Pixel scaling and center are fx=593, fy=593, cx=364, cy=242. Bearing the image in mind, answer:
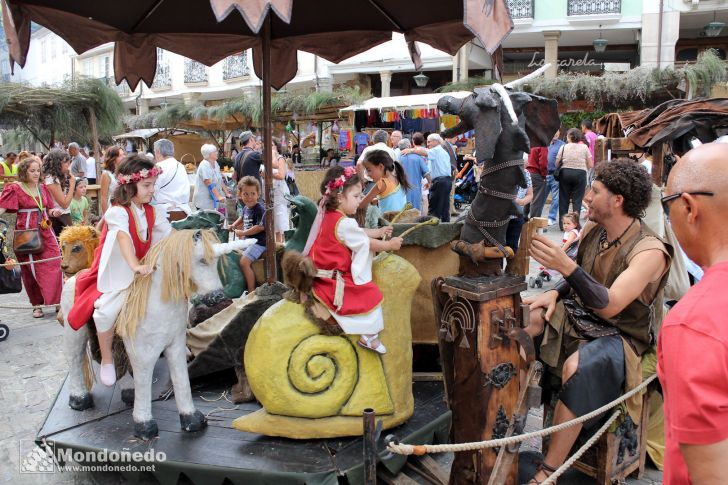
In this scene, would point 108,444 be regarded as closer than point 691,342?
No

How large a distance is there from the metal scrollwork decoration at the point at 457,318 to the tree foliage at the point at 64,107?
548 inches

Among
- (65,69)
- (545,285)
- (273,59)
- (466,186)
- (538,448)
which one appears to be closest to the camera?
(538,448)

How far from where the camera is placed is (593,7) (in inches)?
901

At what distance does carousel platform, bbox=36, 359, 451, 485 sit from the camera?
298 centimetres

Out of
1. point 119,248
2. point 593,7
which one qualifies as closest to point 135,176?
point 119,248

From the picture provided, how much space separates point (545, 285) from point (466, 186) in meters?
6.28

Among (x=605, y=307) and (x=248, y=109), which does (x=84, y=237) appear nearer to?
(x=605, y=307)

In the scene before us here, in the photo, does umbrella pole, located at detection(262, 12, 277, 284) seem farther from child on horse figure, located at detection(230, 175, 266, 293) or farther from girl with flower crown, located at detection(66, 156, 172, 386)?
girl with flower crown, located at detection(66, 156, 172, 386)

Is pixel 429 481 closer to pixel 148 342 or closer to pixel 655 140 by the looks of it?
pixel 148 342

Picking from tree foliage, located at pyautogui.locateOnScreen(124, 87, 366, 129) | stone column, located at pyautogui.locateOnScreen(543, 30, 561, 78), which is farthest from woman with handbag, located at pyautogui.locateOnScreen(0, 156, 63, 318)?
stone column, located at pyautogui.locateOnScreen(543, 30, 561, 78)

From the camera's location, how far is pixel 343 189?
3.46m

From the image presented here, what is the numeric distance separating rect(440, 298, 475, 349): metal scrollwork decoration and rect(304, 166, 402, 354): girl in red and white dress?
374 millimetres

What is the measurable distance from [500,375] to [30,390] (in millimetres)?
3976

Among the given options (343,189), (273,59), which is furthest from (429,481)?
(273,59)
